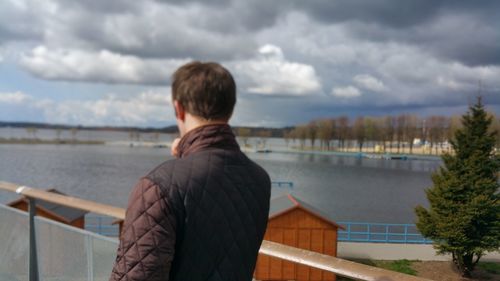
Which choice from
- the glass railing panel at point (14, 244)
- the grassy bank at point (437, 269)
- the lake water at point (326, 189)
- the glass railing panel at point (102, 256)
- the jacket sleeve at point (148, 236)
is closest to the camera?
the jacket sleeve at point (148, 236)

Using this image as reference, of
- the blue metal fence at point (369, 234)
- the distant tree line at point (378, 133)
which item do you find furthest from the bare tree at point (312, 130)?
the blue metal fence at point (369, 234)

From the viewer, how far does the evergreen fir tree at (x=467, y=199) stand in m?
18.1

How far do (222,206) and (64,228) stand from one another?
1903mm

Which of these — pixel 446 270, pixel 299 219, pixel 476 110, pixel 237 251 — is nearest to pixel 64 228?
pixel 237 251

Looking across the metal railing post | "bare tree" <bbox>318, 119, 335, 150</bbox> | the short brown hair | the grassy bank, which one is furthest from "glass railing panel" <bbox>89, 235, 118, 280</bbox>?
"bare tree" <bbox>318, 119, 335, 150</bbox>

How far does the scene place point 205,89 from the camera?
4.10ft

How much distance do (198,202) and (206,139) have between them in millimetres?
189

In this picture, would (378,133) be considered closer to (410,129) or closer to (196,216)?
(410,129)

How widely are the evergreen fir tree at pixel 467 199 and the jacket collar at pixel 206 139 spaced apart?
19001 millimetres

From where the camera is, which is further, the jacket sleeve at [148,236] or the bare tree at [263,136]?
the bare tree at [263,136]

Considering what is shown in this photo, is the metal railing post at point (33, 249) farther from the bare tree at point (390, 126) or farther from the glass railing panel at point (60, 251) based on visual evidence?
the bare tree at point (390, 126)

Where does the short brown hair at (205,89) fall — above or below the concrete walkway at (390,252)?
above

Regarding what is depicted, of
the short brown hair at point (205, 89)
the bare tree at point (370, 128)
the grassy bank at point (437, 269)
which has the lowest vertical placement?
the grassy bank at point (437, 269)

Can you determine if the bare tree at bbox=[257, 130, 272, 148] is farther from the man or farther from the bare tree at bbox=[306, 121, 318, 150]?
the man
